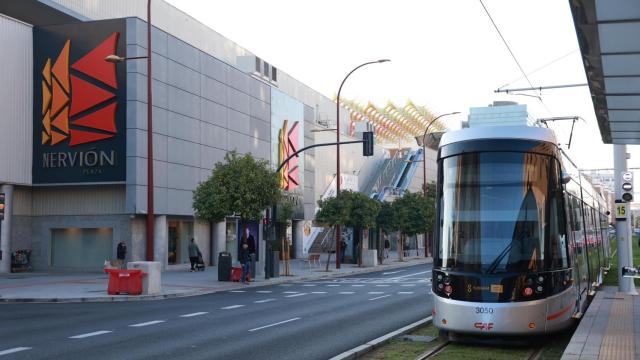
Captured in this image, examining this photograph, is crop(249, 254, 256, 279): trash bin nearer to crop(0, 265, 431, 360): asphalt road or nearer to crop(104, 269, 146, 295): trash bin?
crop(0, 265, 431, 360): asphalt road

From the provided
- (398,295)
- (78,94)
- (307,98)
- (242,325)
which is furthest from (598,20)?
(307,98)

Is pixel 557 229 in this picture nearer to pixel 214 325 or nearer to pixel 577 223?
pixel 577 223

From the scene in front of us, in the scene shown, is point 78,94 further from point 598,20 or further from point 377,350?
point 598,20

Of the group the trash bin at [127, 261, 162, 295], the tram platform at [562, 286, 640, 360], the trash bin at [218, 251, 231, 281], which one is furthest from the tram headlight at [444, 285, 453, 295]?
the trash bin at [218, 251, 231, 281]

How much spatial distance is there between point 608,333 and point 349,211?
28763 millimetres

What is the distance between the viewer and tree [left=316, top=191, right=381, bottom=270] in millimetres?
39781

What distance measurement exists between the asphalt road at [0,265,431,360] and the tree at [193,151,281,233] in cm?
664

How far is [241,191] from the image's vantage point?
30.3 meters

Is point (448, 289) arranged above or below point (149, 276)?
above

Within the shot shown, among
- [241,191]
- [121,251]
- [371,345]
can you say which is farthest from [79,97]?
[371,345]

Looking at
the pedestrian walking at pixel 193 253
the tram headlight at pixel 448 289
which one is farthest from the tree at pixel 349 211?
the tram headlight at pixel 448 289

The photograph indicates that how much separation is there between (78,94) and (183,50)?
620 centimetres

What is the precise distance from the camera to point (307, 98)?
6334cm

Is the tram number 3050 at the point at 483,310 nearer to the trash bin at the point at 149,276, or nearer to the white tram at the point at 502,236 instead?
the white tram at the point at 502,236
